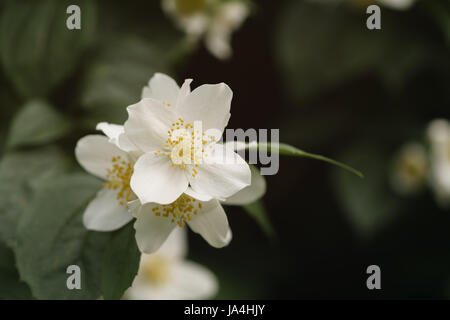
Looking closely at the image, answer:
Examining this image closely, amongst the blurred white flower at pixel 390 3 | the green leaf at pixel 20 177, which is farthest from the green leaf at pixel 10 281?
the blurred white flower at pixel 390 3

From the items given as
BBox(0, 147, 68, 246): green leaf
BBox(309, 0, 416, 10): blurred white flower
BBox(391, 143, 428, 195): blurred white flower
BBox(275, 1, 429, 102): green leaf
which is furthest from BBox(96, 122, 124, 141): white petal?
BBox(391, 143, 428, 195): blurred white flower

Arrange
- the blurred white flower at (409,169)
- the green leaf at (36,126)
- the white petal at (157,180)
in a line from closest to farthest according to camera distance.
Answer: the white petal at (157,180), the green leaf at (36,126), the blurred white flower at (409,169)

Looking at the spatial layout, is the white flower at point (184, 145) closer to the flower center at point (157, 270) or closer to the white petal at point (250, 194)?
the white petal at point (250, 194)

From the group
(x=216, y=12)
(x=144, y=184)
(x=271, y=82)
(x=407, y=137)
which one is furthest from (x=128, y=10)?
(x=407, y=137)

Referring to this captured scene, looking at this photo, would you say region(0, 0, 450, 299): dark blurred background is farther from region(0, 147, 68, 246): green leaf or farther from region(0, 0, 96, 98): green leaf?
region(0, 147, 68, 246): green leaf
